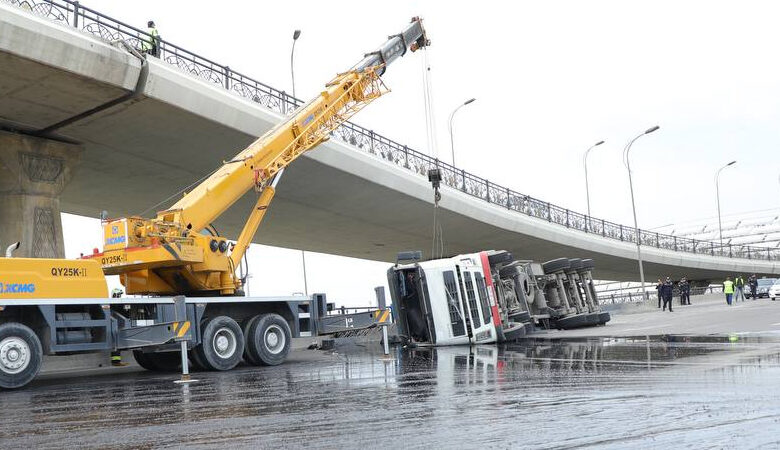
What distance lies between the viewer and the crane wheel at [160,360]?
1568cm

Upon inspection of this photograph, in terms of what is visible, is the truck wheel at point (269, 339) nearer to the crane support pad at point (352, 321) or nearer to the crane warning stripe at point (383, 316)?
the crane support pad at point (352, 321)

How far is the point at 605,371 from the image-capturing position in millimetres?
10781

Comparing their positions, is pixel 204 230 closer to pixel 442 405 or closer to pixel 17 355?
pixel 17 355

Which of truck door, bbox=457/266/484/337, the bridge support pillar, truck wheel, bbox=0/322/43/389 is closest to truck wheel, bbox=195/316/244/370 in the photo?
truck wheel, bbox=0/322/43/389

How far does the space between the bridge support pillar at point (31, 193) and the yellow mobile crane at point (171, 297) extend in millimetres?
6960

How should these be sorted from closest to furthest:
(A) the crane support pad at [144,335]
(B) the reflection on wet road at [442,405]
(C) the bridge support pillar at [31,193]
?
(B) the reflection on wet road at [442,405] → (A) the crane support pad at [144,335] → (C) the bridge support pillar at [31,193]

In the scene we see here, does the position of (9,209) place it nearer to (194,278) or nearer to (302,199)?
(194,278)

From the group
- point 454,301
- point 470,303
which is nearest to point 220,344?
point 454,301

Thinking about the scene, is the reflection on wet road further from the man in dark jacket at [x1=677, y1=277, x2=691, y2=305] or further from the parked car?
the parked car

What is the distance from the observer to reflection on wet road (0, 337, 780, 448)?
239 inches

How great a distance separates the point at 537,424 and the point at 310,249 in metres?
36.3

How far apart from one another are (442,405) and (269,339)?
8.26 m

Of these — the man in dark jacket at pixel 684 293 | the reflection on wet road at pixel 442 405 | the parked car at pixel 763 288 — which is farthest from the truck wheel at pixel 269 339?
the parked car at pixel 763 288

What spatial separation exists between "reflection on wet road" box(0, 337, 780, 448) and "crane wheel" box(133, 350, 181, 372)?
1.90 metres
